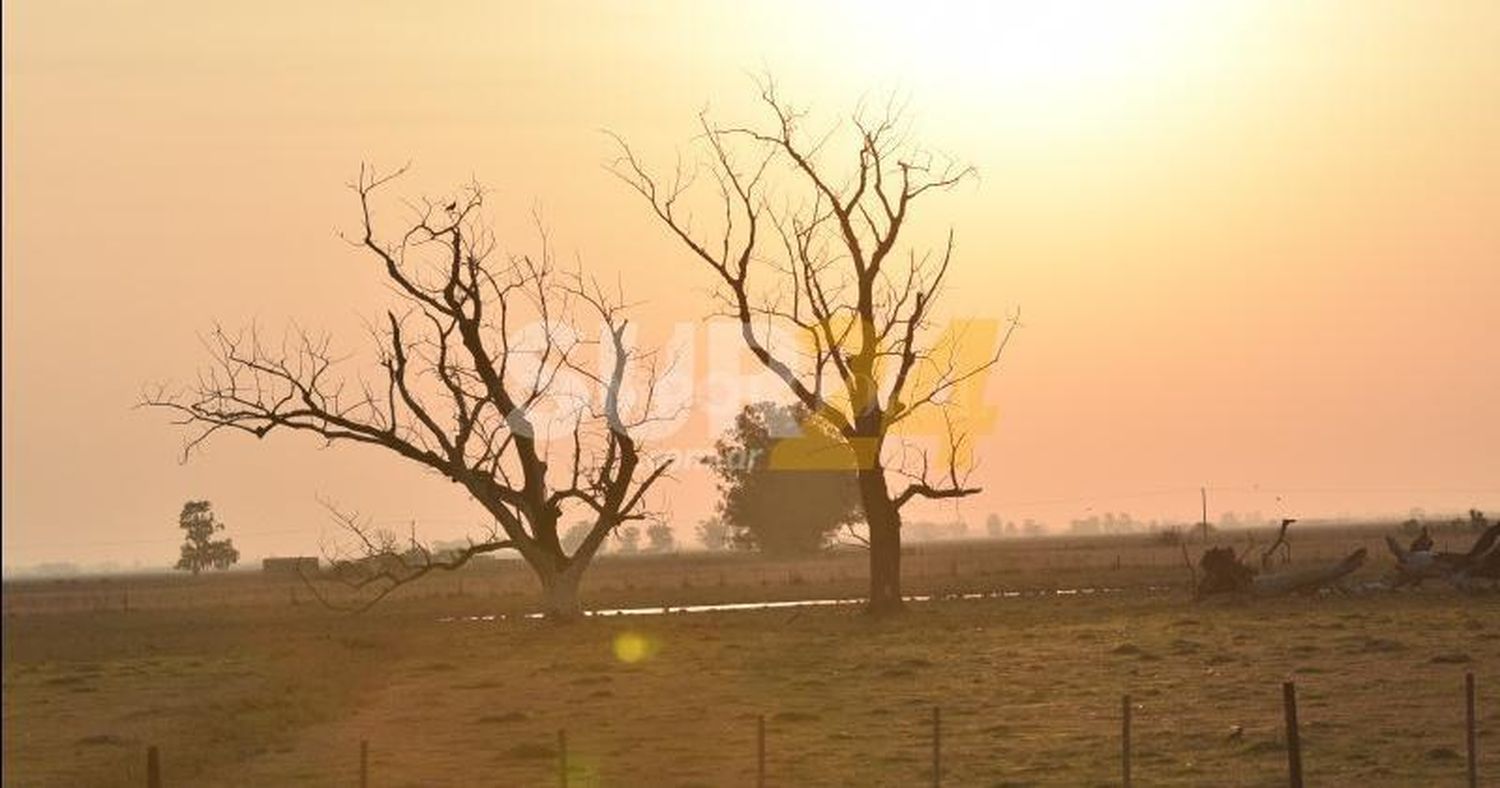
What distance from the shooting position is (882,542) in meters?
63.2

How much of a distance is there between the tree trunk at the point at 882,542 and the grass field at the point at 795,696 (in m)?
1.05

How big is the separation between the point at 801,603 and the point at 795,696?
3703 cm

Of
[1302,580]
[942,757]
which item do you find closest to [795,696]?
[942,757]

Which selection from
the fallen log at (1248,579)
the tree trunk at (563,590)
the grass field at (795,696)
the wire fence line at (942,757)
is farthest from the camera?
the tree trunk at (563,590)

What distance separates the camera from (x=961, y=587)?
89125 mm

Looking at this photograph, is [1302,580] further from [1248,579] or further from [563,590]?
[563,590]

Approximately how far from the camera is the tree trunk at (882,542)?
207ft

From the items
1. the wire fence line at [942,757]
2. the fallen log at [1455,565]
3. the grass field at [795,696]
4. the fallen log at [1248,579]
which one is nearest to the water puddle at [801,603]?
the grass field at [795,696]

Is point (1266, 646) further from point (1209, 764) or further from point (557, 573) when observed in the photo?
point (557, 573)

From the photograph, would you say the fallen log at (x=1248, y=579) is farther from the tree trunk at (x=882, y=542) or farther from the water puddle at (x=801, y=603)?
the tree trunk at (x=882, y=542)

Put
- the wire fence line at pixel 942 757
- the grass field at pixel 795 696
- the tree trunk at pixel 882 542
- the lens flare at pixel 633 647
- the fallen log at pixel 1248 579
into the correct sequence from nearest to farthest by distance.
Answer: the wire fence line at pixel 942 757 < the grass field at pixel 795 696 < the lens flare at pixel 633 647 < the tree trunk at pixel 882 542 < the fallen log at pixel 1248 579

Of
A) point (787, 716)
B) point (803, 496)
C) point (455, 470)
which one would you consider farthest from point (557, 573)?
point (803, 496)

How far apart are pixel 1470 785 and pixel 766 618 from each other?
4312 centimetres

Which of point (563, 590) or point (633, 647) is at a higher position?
point (563, 590)
